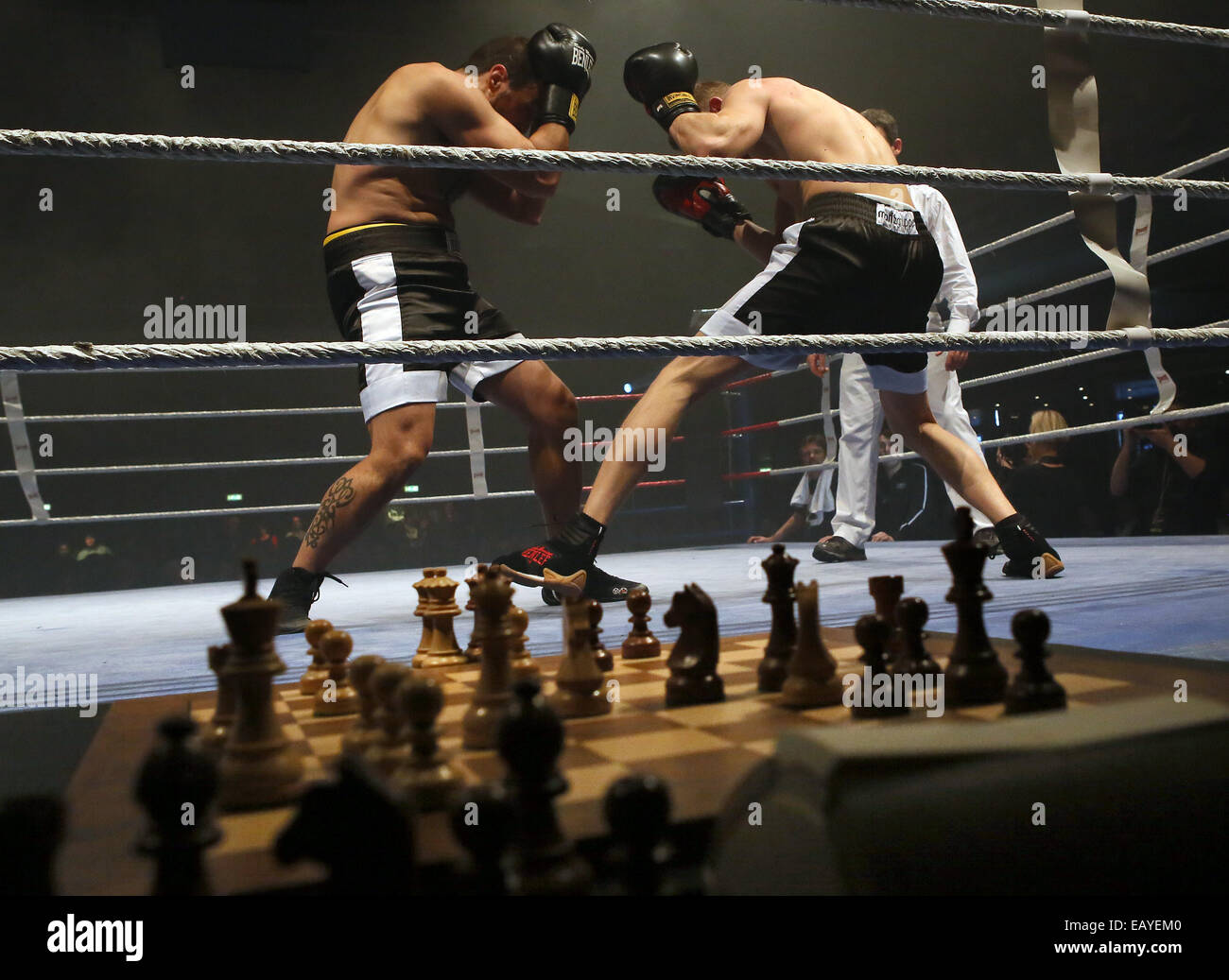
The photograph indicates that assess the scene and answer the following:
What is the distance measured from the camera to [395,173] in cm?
176

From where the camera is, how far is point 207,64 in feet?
15.2

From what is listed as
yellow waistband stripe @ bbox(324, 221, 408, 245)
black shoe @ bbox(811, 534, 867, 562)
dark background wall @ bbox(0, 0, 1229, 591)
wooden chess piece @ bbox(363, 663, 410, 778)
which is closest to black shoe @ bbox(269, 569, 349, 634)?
yellow waistband stripe @ bbox(324, 221, 408, 245)

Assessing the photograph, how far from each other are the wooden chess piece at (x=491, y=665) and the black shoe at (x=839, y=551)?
8.34 ft

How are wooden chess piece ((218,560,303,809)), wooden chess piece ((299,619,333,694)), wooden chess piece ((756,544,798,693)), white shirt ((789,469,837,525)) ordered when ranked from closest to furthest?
wooden chess piece ((218,560,303,809)) < wooden chess piece ((756,544,798,693)) < wooden chess piece ((299,619,333,694)) < white shirt ((789,469,837,525))

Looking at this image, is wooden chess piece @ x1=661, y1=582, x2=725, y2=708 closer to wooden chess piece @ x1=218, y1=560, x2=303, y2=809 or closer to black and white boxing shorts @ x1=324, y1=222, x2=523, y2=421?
wooden chess piece @ x1=218, y1=560, x2=303, y2=809

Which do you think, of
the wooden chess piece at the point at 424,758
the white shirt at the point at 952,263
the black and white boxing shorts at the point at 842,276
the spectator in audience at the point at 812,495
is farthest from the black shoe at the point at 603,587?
the spectator in audience at the point at 812,495

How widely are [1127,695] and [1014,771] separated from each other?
21 cm

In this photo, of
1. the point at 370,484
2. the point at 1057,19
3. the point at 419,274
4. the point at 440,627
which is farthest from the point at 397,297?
the point at 1057,19

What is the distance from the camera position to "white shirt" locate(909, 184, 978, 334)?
9.18 ft

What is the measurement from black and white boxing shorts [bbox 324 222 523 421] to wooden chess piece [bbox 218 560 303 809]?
3.95 ft

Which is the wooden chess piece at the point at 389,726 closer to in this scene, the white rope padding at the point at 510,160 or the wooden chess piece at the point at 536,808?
the wooden chess piece at the point at 536,808

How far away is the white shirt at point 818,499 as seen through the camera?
184 inches
